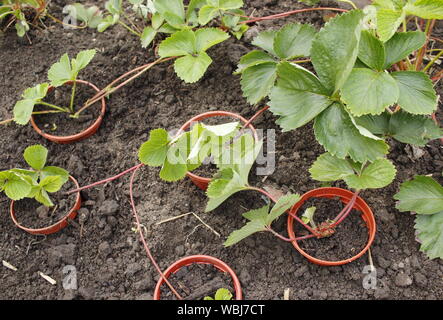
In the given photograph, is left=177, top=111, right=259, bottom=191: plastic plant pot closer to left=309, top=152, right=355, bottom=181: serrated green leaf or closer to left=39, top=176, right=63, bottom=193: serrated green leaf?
left=309, top=152, right=355, bottom=181: serrated green leaf

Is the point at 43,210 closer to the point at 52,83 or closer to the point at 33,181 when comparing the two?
the point at 33,181

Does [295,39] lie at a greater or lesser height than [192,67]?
greater

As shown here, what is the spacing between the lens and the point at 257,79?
5.90 feet

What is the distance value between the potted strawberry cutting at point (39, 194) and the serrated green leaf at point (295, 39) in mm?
950

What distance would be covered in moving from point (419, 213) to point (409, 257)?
0.56 ft

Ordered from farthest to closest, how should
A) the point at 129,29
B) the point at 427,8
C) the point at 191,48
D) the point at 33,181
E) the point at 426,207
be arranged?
the point at 129,29, the point at 191,48, the point at 33,181, the point at 426,207, the point at 427,8

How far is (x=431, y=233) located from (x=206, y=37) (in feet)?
3.68

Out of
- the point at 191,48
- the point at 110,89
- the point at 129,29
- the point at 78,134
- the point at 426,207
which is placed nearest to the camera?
the point at 426,207

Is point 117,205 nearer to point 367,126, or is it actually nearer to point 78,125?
point 78,125

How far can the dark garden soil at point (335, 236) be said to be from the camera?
5.42 feet

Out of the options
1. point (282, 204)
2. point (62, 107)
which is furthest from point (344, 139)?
point (62, 107)

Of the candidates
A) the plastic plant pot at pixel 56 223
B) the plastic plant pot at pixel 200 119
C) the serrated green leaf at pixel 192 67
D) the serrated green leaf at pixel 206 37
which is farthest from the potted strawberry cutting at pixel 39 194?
the serrated green leaf at pixel 206 37

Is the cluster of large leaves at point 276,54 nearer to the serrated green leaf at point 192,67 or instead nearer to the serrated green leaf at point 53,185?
the serrated green leaf at point 192,67

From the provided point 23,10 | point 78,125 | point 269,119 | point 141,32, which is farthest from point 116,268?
point 23,10
